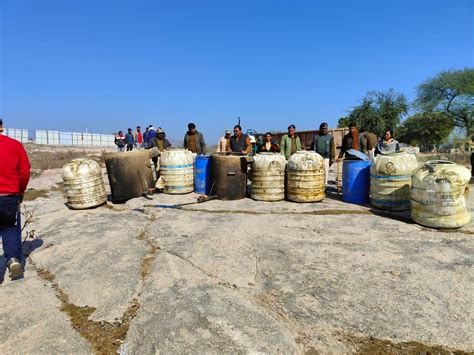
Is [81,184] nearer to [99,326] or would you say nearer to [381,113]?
[99,326]

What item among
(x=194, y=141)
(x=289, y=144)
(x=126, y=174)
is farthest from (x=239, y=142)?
(x=126, y=174)

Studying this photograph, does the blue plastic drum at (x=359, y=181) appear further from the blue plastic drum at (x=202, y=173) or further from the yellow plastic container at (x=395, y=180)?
the blue plastic drum at (x=202, y=173)

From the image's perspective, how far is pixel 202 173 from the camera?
8133 mm

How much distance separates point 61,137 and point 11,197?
51891mm

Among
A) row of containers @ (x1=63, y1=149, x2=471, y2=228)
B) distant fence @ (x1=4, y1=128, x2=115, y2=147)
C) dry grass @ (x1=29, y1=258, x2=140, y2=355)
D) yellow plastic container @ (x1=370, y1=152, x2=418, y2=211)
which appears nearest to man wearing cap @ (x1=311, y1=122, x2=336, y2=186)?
row of containers @ (x1=63, y1=149, x2=471, y2=228)

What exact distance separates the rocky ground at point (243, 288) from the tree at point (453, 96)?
35444mm

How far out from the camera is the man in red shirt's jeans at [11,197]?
378cm

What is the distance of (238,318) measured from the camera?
9.39ft

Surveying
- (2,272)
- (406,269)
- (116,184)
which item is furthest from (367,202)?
(2,272)

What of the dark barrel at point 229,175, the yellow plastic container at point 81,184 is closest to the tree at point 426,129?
the dark barrel at point 229,175

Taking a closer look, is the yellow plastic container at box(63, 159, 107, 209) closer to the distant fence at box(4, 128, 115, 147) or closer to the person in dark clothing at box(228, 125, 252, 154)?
the person in dark clothing at box(228, 125, 252, 154)

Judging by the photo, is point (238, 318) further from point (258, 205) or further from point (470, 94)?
point (470, 94)

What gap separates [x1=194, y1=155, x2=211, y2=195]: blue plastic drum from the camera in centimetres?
808

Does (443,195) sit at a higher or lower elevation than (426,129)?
lower
